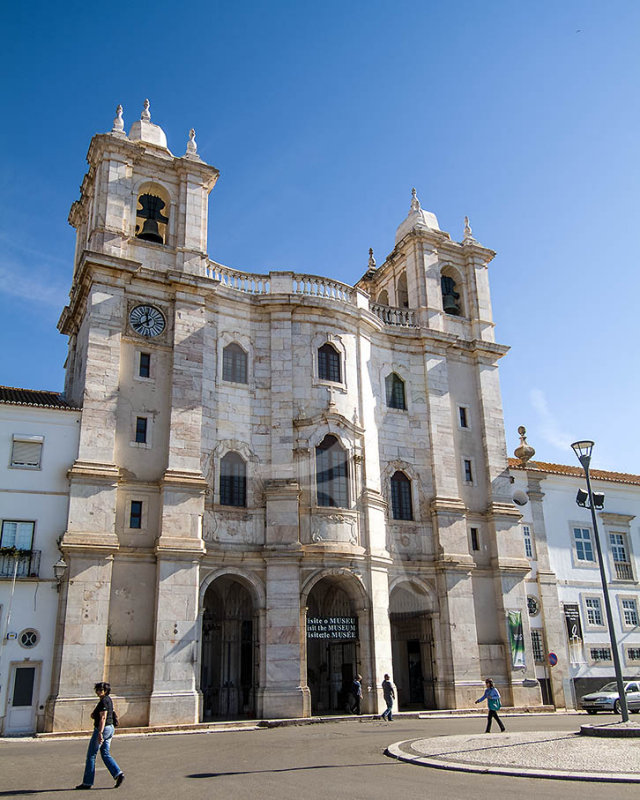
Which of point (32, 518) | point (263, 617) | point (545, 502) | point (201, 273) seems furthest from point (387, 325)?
point (32, 518)

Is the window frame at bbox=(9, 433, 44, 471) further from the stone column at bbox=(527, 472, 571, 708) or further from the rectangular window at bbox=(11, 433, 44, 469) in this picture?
the stone column at bbox=(527, 472, 571, 708)

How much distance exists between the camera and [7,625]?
2317 centimetres

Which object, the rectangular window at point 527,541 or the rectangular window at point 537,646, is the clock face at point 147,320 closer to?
the rectangular window at point 527,541

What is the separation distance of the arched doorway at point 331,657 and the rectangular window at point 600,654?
11.7m

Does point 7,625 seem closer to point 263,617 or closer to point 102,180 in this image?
point 263,617

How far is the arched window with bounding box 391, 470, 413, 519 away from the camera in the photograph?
31891mm

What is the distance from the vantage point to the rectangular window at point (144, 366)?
28.1 metres

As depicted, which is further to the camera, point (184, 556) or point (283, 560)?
point (283, 560)

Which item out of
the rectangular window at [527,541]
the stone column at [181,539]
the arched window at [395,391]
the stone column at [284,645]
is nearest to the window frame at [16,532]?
the stone column at [181,539]

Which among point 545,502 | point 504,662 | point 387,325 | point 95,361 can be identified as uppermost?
point 387,325

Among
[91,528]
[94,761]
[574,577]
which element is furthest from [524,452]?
[94,761]

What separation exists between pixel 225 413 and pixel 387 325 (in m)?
9.50

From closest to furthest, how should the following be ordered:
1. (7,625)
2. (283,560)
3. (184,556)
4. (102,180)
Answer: (7,625) < (184,556) < (283,560) < (102,180)

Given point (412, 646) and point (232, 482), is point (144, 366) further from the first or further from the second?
point (412, 646)
